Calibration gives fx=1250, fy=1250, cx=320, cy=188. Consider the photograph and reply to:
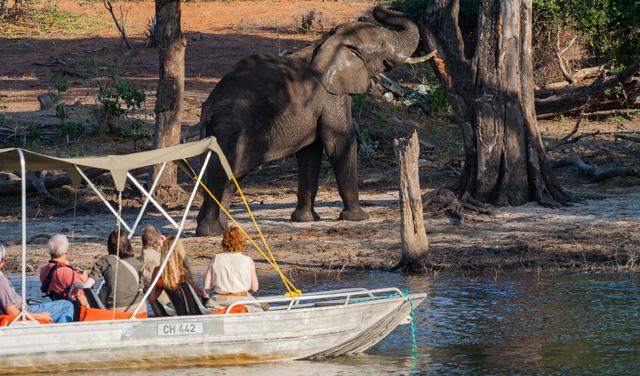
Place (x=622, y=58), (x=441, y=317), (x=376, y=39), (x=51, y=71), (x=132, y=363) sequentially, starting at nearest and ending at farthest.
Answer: (x=132, y=363) < (x=441, y=317) < (x=376, y=39) < (x=622, y=58) < (x=51, y=71)

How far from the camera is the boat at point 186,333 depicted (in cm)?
1018

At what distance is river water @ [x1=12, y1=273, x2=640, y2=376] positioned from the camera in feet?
34.5

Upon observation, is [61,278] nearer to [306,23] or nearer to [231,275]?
[231,275]

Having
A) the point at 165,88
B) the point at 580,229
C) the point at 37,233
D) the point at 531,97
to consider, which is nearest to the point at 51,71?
the point at 165,88

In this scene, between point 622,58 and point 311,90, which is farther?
point 622,58

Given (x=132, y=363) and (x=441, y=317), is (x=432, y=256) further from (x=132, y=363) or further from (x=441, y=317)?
(x=132, y=363)

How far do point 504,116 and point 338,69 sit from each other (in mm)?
2487

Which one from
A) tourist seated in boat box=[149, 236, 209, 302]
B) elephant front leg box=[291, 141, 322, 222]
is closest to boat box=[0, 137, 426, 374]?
tourist seated in boat box=[149, 236, 209, 302]

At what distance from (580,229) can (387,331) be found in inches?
224

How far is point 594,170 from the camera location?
19.3m

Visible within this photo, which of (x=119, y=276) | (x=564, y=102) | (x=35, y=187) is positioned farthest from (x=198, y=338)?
(x=564, y=102)

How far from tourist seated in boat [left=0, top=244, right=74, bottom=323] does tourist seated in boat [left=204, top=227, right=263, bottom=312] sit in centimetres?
119

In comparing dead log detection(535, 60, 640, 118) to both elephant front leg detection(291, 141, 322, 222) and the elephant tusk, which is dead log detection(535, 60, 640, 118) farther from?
elephant front leg detection(291, 141, 322, 222)

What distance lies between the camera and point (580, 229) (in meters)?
15.9
